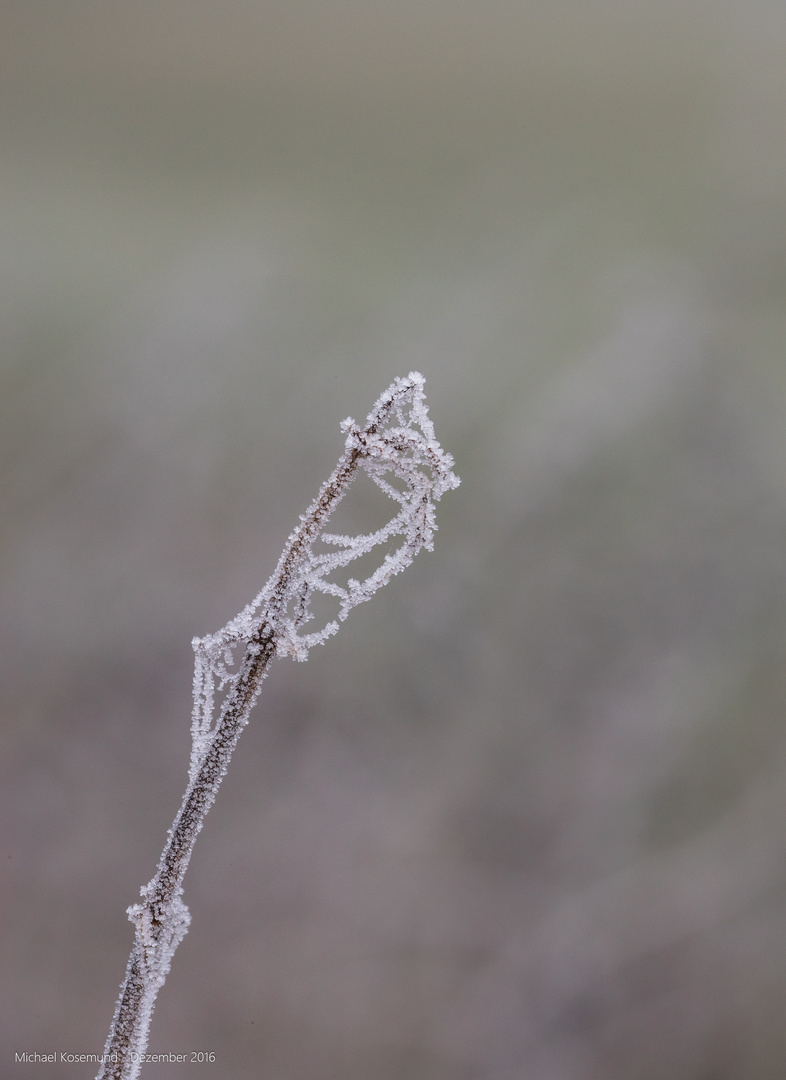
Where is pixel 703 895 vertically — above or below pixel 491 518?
below

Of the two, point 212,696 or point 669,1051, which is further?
point 669,1051

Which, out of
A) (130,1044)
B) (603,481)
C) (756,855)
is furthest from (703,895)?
(130,1044)

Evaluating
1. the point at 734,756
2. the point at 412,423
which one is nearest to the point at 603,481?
the point at 734,756

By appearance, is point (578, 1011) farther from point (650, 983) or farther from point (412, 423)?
point (412, 423)

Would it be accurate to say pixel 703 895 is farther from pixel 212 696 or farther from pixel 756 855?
pixel 212 696

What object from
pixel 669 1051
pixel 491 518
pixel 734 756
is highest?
pixel 491 518
